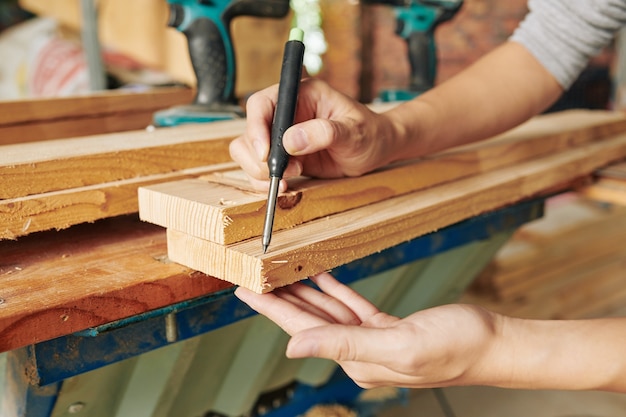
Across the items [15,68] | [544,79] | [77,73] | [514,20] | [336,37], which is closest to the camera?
[544,79]

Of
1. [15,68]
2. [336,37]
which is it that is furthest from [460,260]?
[336,37]

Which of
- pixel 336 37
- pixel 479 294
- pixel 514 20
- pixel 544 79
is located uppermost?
pixel 544 79

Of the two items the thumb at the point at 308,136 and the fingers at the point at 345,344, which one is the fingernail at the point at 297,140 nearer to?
the thumb at the point at 308,136

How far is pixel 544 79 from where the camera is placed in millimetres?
1182

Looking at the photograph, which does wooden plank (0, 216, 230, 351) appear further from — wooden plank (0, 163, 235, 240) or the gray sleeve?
the gray sleeve

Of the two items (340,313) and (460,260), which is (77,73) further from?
(340,313)

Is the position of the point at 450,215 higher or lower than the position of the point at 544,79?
lower

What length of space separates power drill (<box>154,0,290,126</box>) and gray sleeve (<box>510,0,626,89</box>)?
2.11 feet

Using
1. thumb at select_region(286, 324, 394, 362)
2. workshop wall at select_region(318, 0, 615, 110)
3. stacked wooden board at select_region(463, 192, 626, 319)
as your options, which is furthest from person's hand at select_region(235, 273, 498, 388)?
workshop wall at select_region(318, 0, 615, 110)

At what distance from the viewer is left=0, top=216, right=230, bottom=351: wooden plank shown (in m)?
0.64

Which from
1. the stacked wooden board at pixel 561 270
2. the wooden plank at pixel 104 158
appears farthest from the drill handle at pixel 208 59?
the stacked wooden board at pixel 561 270

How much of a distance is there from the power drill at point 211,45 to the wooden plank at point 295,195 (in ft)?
1.69

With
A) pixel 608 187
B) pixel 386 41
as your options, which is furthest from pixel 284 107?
pixel 386 41

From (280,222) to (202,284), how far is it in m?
0.13
